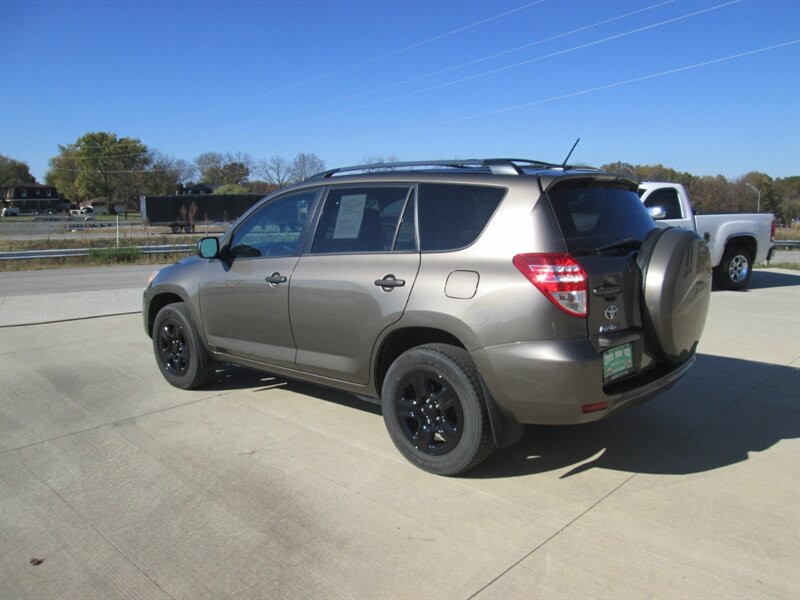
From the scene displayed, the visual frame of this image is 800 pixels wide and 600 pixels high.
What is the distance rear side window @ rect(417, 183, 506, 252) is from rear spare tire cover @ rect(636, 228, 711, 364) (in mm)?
992

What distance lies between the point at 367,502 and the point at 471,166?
2224 mm

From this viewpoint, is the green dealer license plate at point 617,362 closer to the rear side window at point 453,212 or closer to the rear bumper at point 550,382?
the rear bumper at point 550,382

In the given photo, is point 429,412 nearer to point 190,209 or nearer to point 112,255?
point 112,255

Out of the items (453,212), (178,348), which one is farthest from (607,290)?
(178,348)

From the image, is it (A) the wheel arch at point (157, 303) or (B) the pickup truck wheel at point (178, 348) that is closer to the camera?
(B) the pickup truck wheel at point (178, 348)

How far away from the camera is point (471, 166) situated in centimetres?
406

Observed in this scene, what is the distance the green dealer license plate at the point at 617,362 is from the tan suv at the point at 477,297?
0.01 m

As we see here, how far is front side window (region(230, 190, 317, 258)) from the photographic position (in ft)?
15.6

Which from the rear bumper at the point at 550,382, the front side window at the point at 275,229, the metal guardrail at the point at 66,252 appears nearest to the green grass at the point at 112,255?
the metal guardrail at the point at 66,252

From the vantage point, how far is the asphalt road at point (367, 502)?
2.81 metres

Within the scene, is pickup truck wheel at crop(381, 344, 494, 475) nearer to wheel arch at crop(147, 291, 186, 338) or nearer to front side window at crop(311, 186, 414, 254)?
front side window at crop(311, 186, 414, 254)

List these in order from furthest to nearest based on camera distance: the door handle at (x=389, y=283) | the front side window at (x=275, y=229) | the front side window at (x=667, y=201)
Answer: the front side window at (x=667, y=201) < the front side window at (x=275, y=229) < the door handle at (x=389, y=283)

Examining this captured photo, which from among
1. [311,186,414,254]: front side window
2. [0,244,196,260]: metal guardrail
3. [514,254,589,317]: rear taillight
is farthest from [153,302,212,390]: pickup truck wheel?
[0,244,196,260]: metal guardrail

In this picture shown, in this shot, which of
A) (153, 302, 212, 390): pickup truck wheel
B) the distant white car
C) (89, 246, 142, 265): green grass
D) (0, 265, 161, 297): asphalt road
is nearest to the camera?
(153, 302, 212, 390): pickup truck wheel
